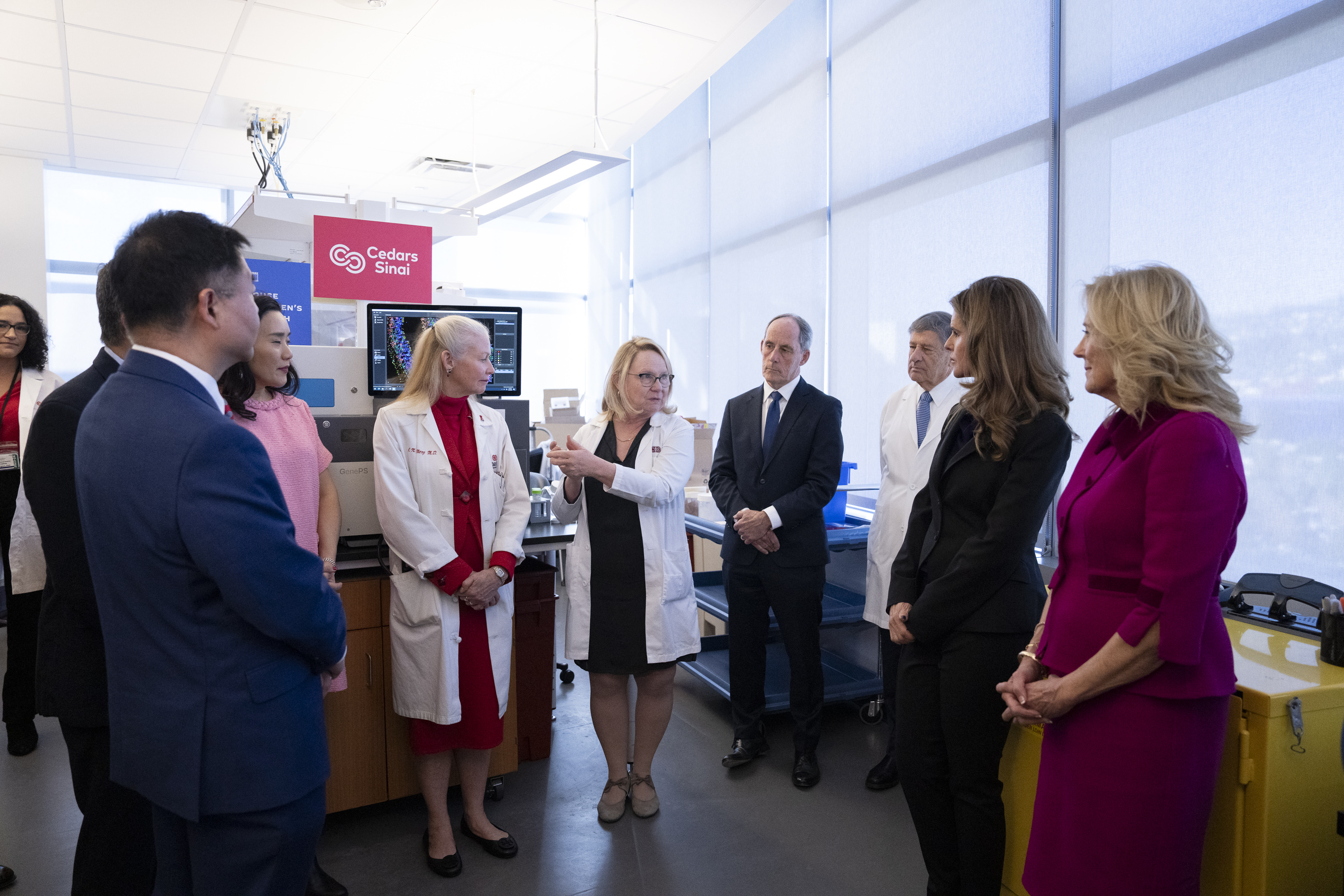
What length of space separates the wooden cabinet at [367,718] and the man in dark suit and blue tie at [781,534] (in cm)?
115

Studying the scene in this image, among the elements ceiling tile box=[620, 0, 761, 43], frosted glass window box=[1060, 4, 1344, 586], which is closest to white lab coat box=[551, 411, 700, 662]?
frosted glass window box=[1060, 4, 1344, 586]

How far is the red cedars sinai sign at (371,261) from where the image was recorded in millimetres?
2910

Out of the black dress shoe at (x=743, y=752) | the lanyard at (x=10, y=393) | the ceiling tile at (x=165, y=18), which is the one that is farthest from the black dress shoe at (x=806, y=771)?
the ceiling tile at (x=165, y=18)

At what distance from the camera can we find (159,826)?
1.26 meters

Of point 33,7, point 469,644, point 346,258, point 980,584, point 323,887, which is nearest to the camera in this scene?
point 980,584

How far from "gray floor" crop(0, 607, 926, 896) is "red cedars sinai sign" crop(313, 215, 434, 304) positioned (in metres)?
1.83

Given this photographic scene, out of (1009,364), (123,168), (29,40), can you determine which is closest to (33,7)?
(29,40)

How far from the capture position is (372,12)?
409cm

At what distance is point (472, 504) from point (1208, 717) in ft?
5.82

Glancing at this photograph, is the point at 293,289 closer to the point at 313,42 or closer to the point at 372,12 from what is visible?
the point at 313,42

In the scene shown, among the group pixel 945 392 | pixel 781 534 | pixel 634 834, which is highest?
pixel 945 392

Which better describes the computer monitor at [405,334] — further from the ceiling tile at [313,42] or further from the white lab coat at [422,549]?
the ceiling tile at [313,42]

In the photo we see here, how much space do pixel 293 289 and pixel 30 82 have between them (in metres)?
2.39

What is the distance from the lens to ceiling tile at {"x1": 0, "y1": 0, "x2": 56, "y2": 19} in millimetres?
3928
